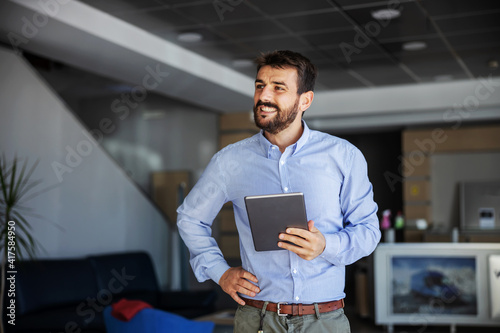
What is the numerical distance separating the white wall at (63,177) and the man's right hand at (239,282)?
423 cm

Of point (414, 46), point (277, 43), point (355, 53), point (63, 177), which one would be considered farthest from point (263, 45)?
point (63, 177)

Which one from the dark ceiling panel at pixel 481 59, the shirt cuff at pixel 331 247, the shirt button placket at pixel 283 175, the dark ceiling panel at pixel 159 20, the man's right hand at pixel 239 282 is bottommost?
the man's right hand at pixel 239 282

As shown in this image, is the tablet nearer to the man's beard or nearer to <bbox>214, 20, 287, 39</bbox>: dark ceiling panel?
the man's beard

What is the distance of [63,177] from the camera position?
6133 mm

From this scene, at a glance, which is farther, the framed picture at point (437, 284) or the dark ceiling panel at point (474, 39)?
the framed picture at point (437, 284)

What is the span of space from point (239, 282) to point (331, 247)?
326 millimetres

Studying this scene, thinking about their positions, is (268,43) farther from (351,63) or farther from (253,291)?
(253,291)

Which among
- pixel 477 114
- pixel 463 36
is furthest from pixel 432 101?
pixel 463 36

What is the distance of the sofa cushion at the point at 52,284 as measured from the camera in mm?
4938

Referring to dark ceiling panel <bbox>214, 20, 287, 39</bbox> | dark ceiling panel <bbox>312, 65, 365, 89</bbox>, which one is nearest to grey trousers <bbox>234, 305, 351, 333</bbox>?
dark ceiling panel <bbox>214, 20, 287, 39</bbox>

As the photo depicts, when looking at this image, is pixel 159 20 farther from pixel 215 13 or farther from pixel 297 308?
pixel 297 308

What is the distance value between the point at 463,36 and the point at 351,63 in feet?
4.87

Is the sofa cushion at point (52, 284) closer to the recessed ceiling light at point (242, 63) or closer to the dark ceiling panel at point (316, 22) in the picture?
the recessed ceiling light at point (242, 63)

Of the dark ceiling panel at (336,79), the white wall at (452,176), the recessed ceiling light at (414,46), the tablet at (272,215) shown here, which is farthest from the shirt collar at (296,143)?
the white wall at (452,176)
